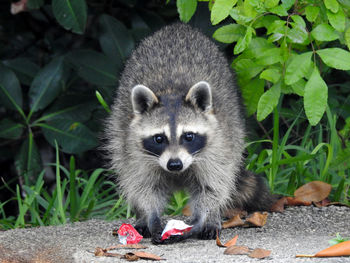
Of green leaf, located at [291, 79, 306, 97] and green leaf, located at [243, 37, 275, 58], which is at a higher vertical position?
green leaf, located at [243, 37, 275, 58]

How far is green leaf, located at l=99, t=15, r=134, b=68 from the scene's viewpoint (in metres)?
6.66

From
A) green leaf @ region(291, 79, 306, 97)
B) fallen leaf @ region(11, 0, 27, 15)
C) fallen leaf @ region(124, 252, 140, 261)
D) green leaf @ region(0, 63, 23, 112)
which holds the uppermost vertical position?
fallen leaf @ region(11, 0, 27, 15)

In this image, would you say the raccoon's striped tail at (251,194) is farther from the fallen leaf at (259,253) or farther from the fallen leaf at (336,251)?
the fallen leaf at (336,251)

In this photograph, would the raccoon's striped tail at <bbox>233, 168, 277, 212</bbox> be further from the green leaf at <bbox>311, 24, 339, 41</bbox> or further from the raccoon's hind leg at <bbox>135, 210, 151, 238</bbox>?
the green leaf at <bbox>311, 24, 339, 41</bbox>

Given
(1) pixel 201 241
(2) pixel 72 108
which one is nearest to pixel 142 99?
(1) pixel 201 241

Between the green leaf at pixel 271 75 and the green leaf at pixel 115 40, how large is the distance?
7.56 feet

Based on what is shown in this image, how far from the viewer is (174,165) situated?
4625 mm

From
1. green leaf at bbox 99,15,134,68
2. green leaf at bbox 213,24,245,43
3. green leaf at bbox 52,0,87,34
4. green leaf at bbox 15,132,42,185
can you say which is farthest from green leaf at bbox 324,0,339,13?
green leaf at bbox 15,132,42,185

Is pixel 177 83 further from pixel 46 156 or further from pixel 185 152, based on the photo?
pixel 46 156

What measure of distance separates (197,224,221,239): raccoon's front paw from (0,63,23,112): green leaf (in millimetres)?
2509

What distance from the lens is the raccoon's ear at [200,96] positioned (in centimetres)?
486

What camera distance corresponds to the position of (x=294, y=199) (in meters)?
5.67

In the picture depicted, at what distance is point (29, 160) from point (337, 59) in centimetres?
350

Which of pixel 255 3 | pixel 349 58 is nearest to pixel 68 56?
pixel 255 3
